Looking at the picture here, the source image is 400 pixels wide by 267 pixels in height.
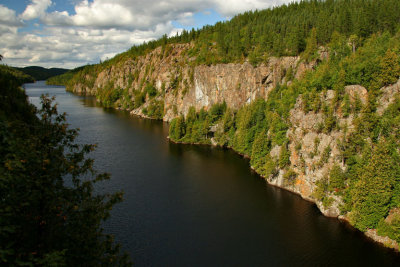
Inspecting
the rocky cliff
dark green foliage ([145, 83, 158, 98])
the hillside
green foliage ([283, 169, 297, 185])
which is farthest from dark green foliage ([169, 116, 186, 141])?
dark green foliage ([145, 83, 158, 98])

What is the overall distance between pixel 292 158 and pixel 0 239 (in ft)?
121

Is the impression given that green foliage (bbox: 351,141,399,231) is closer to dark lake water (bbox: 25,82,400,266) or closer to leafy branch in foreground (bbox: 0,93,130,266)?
dark lake water (bbox: 25,82,400,266)

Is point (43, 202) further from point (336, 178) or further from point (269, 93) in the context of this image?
point (269, 93)

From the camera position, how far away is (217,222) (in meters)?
30.0

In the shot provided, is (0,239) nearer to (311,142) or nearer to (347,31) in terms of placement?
(311,142)

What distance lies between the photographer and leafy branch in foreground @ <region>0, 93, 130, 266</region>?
6930 mm

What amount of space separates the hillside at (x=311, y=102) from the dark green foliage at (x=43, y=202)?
27674 mm

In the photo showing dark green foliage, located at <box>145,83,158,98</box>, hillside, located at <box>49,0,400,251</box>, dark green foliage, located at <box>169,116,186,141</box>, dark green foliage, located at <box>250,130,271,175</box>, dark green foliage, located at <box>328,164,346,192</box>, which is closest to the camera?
hillside, located at <box>49,0,400,251</box>

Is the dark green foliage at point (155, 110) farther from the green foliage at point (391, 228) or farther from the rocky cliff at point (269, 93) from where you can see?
the green foliage at point (391, 228)

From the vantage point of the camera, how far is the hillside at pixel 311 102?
29.1 metres

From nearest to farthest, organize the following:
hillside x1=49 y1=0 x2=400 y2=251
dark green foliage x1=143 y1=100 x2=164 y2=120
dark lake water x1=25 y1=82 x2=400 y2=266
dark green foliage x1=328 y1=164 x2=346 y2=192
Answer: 1. dark lake water x1=25 y1=82 x2=400 y2=266
2. hillside x1=49 y1=0 x2=400 y2=251
3. dark green foliage x1=328 y1=164 x2=346 y2=192
4. dark green foliage x1=143 y1=100 x2=164 y2=120

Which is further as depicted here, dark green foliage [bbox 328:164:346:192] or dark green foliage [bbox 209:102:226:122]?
dark green foliage [bbox 209:102:226:122]

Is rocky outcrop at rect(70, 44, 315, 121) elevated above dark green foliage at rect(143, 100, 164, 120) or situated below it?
above

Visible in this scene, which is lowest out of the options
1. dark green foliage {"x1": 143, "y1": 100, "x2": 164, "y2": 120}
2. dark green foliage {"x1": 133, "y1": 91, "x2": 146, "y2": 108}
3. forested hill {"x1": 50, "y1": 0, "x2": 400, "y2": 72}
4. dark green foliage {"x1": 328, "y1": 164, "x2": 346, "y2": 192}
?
dark green foliage {"x1": 328, "y1": 164, "x2": 346, "y2": 192}
